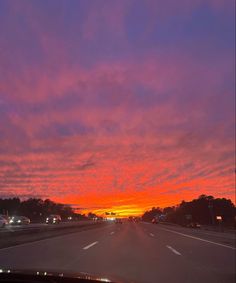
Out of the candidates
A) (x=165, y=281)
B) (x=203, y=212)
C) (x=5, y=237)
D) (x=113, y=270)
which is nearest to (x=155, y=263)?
(x=113, y=270)

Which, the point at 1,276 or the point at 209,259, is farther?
the point at 209,259

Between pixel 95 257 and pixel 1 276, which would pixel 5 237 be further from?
pixel 1 276

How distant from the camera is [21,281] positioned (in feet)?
19.2

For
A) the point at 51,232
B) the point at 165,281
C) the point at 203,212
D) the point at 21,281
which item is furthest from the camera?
the point at 203,212

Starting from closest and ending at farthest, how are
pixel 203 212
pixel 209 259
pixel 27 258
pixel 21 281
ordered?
pixel 21 281, pixel 27 258, pixel 209 259, pixel 203 212

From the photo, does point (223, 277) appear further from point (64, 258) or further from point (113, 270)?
point (64, 258)

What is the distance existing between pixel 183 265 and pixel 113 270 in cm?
307

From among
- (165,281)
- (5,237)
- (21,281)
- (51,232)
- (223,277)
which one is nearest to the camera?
(21,281)

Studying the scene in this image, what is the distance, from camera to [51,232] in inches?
1449

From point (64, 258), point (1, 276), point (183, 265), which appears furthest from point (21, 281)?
point (64, 258)

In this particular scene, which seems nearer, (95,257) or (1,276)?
(1,276)

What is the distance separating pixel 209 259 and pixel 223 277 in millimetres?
5162

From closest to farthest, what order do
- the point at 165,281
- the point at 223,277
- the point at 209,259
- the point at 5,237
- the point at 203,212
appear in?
the point at 165,281, the point at 223,277, the point at 209,259, the point at 5,237, the point at 203,212

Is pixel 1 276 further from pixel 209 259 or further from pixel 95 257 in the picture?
pixel 209 259
